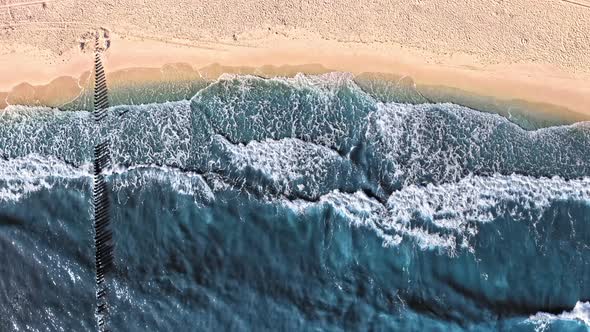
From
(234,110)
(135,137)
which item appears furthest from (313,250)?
(135,137)

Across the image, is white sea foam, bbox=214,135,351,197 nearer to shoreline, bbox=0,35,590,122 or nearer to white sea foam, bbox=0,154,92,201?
shoreline, bbox=0,35,590,122

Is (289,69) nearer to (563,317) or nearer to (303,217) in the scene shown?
(303,217)

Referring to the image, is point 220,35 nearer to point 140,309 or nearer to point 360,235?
point 360,235

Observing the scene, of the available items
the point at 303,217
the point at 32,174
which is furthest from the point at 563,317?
the point at 32,174

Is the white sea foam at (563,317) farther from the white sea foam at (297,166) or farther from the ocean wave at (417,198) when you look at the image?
the white sea foam at (297,166)

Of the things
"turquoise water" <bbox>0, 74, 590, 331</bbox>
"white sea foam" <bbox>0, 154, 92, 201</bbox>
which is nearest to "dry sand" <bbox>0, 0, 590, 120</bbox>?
"turquoise water" <bbox>0, 74, 590, 331</bbox>

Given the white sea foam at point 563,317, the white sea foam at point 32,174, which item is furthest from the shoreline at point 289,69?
the white sea foam at point 563,317
